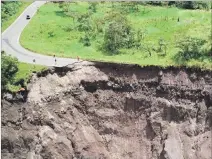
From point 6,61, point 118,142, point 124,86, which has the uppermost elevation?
point 6,61

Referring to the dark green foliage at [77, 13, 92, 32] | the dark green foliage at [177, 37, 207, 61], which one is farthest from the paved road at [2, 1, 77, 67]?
the dark green foliage at [177, 37, 207, 61]

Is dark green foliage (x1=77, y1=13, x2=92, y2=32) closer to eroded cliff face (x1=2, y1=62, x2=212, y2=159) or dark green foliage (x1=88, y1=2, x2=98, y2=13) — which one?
dark green foliage (x1=88, y1=2, x2=98, y2=13)

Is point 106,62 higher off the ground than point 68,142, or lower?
higher

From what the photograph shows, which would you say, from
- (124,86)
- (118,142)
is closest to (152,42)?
(124,86)

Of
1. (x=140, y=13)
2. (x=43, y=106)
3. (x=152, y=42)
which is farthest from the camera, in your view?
(x=140, y=13)

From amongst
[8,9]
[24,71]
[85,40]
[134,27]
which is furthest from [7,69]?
[134,27]

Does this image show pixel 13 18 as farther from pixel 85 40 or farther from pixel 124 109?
pixel 124 109

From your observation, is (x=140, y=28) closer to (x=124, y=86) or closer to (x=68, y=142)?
(x=124, y=86)
